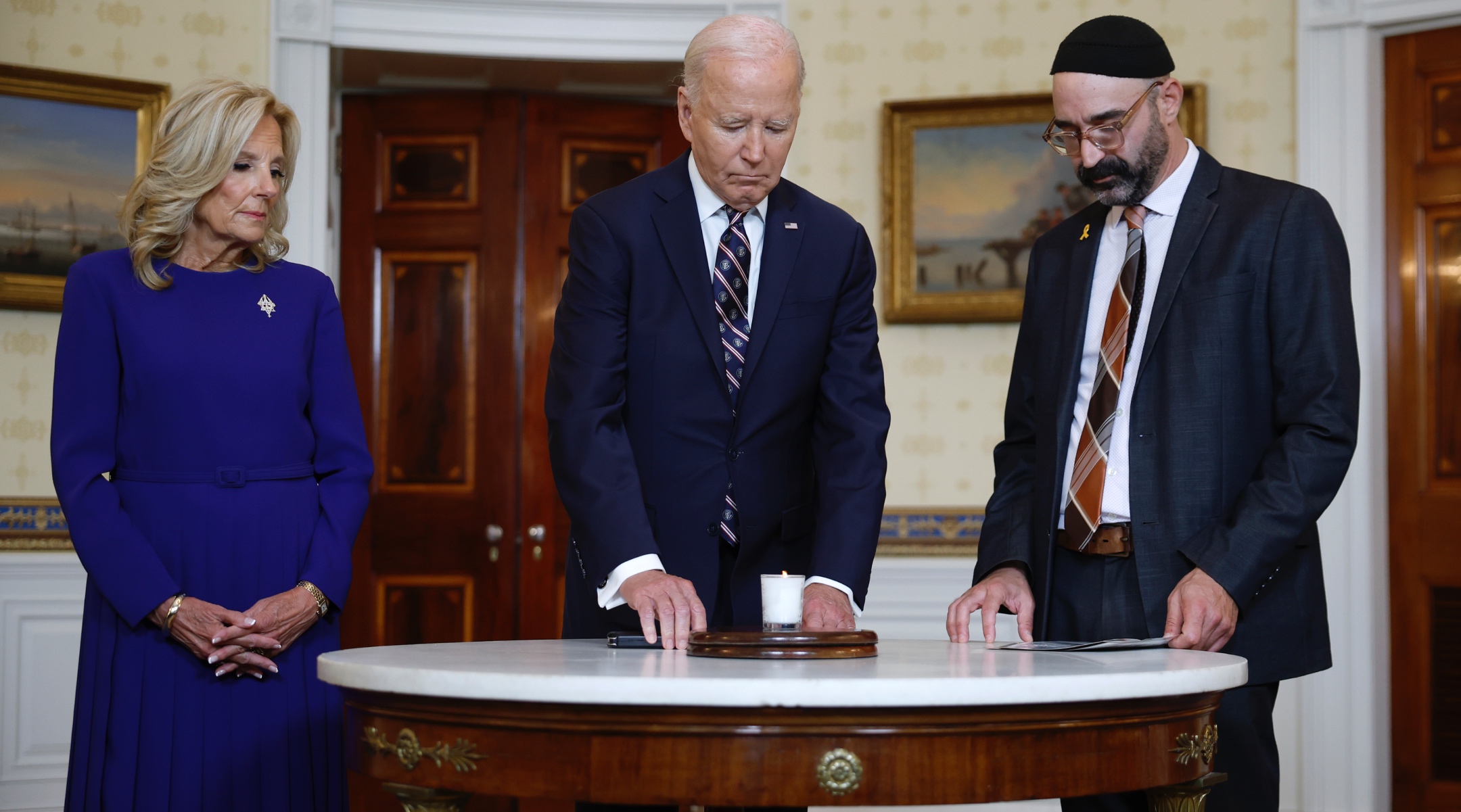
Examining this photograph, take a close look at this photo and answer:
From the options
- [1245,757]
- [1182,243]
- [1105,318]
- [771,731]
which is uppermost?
[1182,243]

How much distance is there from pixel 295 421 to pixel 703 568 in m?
0.81

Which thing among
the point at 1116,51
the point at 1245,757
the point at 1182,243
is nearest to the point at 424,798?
the point at 1245,757

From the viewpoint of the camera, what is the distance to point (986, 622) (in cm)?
234

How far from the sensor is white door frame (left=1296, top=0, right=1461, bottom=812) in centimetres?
440

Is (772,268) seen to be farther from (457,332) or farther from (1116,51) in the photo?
(457,332)

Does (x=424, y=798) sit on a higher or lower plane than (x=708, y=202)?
lower

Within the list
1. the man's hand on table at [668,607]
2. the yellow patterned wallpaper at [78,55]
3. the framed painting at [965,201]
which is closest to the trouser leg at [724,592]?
the man's hand on table at [668,607]

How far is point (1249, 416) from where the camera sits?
89.4 inches

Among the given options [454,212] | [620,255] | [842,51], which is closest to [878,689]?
[620,255]

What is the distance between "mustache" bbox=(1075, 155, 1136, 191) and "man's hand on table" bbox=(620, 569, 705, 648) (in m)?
1.01

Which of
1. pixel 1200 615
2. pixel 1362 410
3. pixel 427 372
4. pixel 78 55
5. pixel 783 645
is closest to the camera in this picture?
pixel 783 645

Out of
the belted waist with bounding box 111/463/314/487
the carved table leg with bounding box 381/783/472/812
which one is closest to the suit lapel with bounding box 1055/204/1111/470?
the carved table leg with bounding box 381/783/472/812

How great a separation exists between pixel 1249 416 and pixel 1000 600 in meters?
0.52

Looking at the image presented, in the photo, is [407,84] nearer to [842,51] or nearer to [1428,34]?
[842,51]
